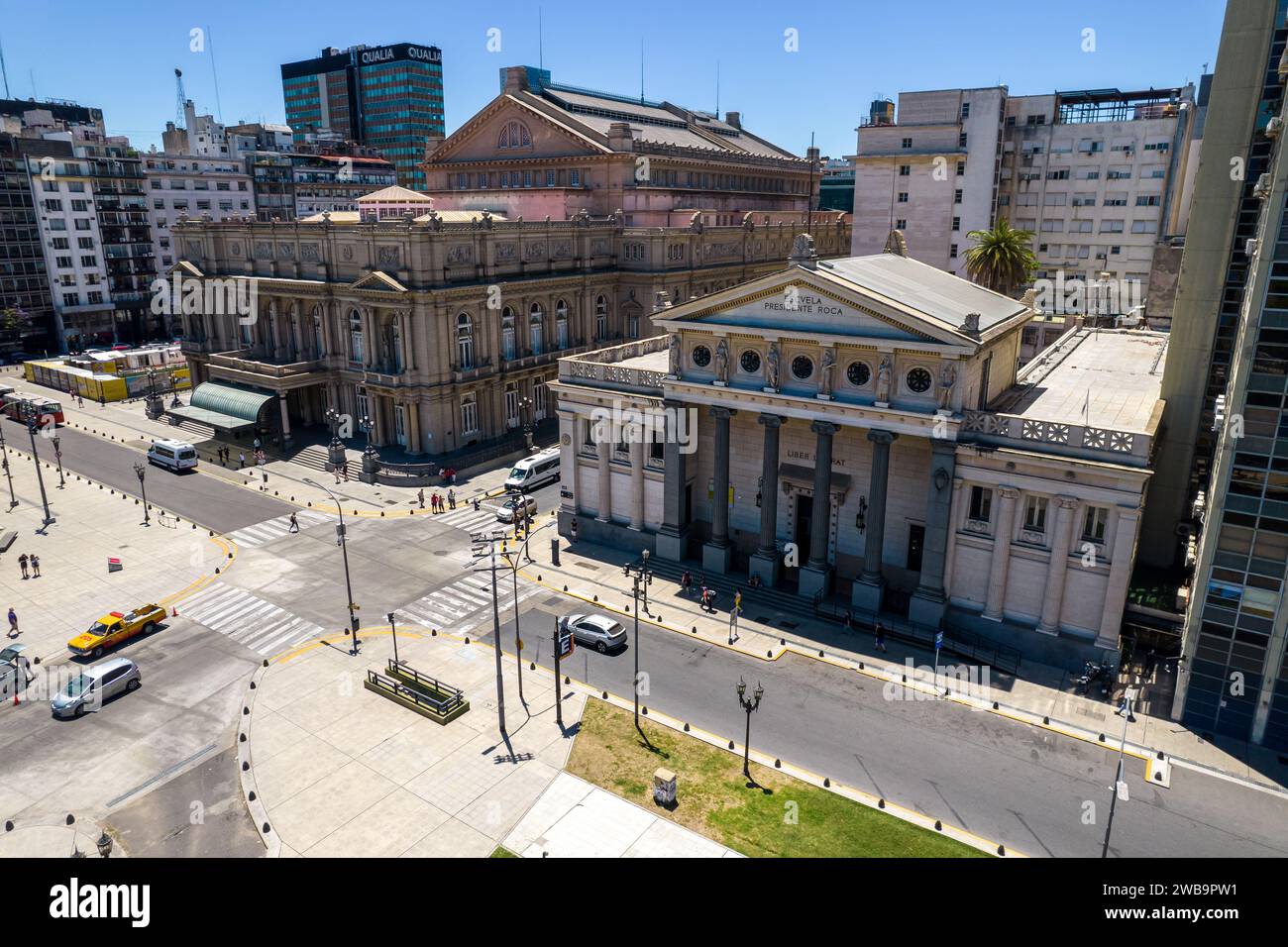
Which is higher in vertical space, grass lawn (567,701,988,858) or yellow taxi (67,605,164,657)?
yellow taxi (67,605,164,657)

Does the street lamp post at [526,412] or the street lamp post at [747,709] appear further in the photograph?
the street lamp post at [526,412]

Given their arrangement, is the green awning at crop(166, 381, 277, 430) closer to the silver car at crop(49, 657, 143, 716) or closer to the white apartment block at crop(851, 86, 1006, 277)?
the silver car at crop(49, 657, 143, 716)

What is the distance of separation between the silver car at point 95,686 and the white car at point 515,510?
25006 mm

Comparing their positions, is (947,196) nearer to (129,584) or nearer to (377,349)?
(377,349)

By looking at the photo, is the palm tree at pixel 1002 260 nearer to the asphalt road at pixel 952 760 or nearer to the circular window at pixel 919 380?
the circular window at pixel 919 380

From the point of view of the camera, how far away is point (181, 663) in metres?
41.1

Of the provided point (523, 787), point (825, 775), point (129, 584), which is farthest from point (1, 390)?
point (825, 775)

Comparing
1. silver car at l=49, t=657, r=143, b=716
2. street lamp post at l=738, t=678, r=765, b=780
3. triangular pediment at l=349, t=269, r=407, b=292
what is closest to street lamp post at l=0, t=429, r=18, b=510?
triangular pediment at l=349, t=269, r=407, b=292

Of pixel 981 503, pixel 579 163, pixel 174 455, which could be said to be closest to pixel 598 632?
pixel 981 503

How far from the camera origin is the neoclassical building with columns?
3869 cm

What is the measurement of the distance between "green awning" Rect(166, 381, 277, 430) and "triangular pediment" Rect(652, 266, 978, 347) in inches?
Result: 1887

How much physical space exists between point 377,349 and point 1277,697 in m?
66.2

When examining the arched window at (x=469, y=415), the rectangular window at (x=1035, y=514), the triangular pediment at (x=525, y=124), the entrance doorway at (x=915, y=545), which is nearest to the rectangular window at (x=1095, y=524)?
the rectangular window at (x=1035, y=514)

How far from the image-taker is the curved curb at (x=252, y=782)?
2856 centimetres
